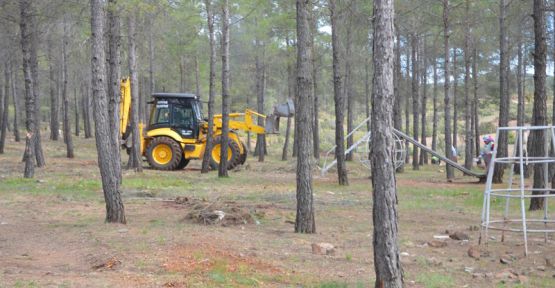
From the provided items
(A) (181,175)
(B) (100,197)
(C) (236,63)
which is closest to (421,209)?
(B) (100,197)

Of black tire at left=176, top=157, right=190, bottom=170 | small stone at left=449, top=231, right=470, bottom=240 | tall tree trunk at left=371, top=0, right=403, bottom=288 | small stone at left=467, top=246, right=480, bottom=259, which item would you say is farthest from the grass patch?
black tire at left=176, top=157, right=190, bottom=170

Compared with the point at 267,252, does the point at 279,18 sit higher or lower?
higher

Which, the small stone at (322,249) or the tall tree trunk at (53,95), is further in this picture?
the tall tree trunk at (53,95)

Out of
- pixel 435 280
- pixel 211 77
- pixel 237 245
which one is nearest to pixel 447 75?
pixel 211 77

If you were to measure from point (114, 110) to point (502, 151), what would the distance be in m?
13.9

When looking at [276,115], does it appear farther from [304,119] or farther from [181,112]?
[304,119]

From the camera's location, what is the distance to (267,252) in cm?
857

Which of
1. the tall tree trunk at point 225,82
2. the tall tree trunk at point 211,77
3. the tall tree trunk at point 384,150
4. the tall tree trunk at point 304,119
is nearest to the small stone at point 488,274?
the tall tree trunk at point 384,150

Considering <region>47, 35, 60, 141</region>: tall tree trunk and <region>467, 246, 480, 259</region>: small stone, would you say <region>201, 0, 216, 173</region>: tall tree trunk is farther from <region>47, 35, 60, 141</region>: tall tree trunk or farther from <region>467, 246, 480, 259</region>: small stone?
<region>467, 246, 480, 259</region>: small stone

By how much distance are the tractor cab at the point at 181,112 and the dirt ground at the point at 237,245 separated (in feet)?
27.5

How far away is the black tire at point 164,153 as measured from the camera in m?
24.3

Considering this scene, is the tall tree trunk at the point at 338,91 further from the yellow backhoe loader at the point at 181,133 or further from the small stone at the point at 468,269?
the small stone at the point at 468,269

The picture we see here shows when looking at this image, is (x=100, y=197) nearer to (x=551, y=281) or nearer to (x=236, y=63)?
(x=551, y=281)

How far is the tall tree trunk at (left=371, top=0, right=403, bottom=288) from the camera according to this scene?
5.73m
